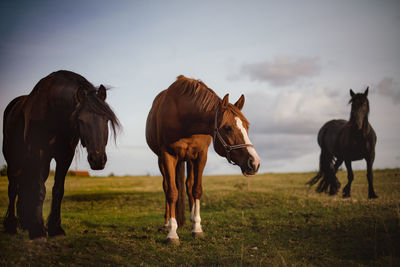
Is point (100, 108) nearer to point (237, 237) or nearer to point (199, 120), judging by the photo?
point (199, 120)

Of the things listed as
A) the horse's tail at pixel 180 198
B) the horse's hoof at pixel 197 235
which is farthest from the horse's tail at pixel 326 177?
the horse's hoof at pixel 197 235

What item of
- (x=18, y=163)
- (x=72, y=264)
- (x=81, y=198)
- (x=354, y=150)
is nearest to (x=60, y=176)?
(x=18, y=163)

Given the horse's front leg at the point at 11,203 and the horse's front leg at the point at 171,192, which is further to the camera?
the horse's front leg at the point at 11,203

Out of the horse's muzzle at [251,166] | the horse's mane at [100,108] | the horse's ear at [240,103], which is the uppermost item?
the horse's ear at [240,103]

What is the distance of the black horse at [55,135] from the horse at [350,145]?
942cm

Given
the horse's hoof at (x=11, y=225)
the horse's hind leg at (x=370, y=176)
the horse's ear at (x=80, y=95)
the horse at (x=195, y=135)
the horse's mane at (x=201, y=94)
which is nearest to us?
the horse's ear at (x=80, y=95)

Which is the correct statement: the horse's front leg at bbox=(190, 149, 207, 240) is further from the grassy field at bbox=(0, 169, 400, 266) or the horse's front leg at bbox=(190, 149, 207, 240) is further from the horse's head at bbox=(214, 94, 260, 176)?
the horse's head at bbox=(214, 94, 260, 176)

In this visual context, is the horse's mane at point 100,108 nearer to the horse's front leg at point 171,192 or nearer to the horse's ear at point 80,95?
the horse's ear at point 80,95

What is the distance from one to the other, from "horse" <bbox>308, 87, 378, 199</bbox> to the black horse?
30.9 ft

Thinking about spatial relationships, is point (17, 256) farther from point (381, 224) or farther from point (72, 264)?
point (381, 224)

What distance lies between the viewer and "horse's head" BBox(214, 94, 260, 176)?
5.84 meters

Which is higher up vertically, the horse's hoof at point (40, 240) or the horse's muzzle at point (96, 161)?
the horse's muzzle at point (96, 161)

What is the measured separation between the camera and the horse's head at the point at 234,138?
5.84 meters

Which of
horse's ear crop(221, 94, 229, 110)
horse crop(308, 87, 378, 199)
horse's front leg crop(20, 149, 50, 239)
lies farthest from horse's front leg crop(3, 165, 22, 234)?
horse crop(308, 87, 378, 199)
